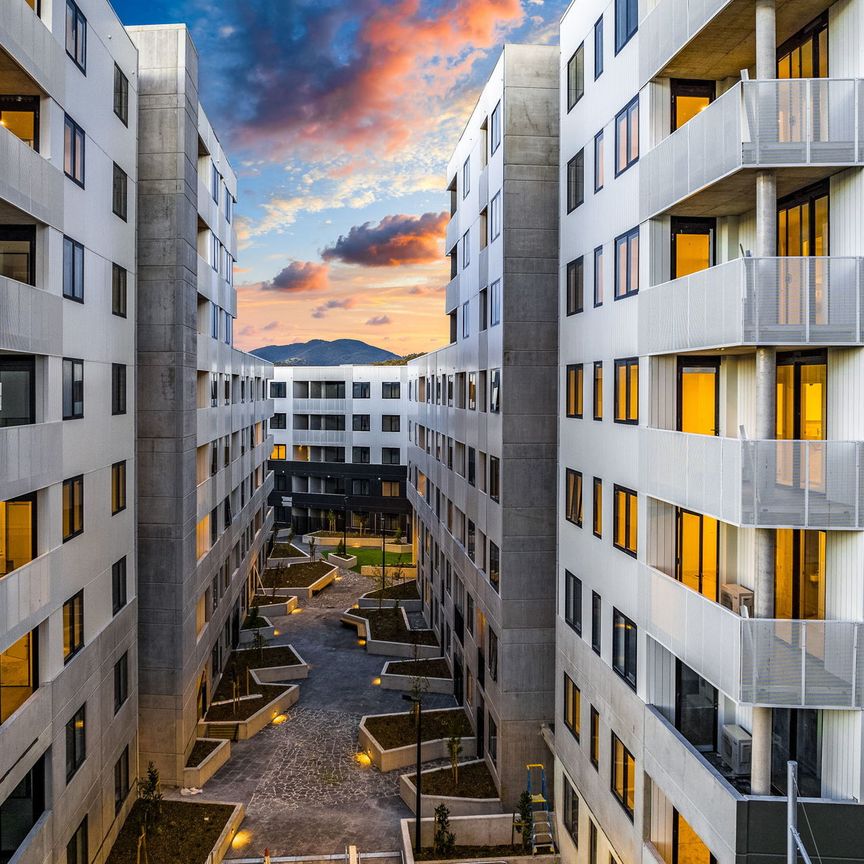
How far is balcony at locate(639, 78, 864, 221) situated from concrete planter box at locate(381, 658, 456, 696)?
26.7 metres

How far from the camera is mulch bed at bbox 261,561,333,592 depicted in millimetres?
52062

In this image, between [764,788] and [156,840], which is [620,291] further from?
[156,840]

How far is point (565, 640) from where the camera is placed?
21203 mm

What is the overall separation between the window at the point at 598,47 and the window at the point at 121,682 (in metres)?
21.5

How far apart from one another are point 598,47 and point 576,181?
337cm

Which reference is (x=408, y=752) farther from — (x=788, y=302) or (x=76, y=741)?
(x=788, y=302)

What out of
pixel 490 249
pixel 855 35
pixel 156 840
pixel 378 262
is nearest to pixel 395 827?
pixel 156 840

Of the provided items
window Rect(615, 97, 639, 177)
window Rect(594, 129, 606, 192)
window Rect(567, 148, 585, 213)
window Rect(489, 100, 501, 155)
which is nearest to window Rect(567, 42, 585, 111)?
window Rect(567, 148, 585, 213)

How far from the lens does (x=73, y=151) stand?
17.8 meters

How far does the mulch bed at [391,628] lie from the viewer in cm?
4006

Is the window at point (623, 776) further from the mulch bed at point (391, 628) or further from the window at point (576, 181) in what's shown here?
the mulch bed at point (391, 628)

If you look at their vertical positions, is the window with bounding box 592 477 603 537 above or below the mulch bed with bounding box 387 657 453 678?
above

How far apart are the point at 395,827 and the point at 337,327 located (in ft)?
348

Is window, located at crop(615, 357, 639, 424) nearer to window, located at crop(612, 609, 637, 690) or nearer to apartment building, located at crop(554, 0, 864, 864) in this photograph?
apartment building, located at crop(554, 0, 864, 864)
